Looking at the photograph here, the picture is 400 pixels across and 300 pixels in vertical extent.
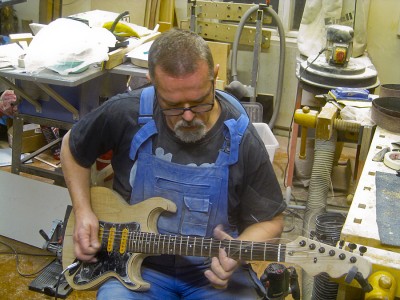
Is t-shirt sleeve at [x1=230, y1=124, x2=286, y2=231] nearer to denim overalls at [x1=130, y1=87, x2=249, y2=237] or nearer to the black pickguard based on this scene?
denim overalls at [x1=130, y1=87, x2=249, y2=237]

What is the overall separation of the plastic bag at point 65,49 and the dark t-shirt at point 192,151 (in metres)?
0.84

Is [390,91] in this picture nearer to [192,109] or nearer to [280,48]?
[192,109]

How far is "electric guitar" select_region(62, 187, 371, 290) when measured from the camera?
1497 millimetres

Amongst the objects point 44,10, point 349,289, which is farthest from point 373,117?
point 44,10

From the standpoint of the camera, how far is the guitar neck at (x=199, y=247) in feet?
4.71

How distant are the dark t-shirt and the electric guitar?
0.08 m

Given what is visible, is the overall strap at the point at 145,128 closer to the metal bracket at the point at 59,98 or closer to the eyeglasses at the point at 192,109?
the eyeglasses at the point at 192,109

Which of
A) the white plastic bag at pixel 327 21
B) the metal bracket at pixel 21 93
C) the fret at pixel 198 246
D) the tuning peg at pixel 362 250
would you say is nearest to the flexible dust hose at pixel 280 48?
the white plastic bag at pixel 327 21

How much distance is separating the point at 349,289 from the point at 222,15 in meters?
2.80

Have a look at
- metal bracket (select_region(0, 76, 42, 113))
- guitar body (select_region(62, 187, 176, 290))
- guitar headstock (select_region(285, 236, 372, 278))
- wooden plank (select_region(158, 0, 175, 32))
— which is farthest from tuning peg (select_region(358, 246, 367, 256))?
wooden plank (select_region(158, 0, 175, 32))

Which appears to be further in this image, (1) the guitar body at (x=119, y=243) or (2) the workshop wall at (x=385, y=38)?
(2) the workshop wall at (x=385, y=38)

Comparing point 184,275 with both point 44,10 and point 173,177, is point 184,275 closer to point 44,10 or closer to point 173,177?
point 173,177

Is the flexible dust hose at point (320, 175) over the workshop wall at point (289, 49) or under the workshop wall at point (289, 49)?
under

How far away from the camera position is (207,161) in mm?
1634
